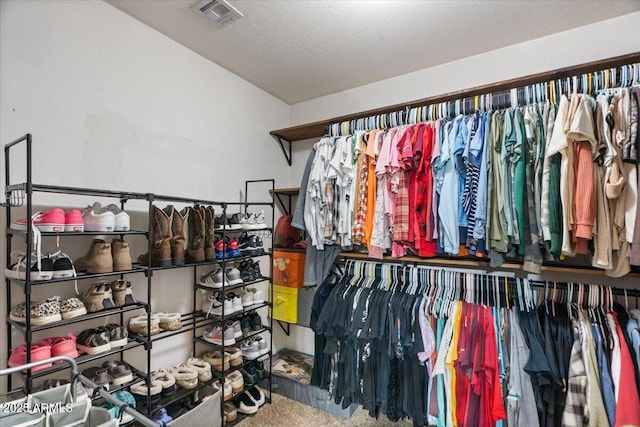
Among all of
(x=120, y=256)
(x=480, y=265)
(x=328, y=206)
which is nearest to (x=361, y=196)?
(x=328, y=206)

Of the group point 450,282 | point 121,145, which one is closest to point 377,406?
point 450,282

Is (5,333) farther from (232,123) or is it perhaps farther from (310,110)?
(310,110)

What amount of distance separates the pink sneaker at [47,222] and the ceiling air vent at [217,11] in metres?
1.21

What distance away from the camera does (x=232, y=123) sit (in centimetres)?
233

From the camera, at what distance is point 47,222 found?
1.17 metres

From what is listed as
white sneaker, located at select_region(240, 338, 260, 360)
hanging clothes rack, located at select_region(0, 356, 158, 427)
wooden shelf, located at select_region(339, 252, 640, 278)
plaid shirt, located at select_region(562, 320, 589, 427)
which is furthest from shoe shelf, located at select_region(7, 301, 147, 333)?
plaid shirt, located at select_region(562, 320, 589, 427)

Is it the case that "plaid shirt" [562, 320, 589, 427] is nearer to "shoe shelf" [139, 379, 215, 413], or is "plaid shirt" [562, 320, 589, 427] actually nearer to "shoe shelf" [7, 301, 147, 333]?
"shoe shelf" [139, 379, 215, 413]

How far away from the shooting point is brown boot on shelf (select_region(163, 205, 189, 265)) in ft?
5.38

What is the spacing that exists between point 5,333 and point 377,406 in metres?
1.93

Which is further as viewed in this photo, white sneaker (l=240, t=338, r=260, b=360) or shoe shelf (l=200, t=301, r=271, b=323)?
white sneaker (l=240, t=338, r=260, b=360)

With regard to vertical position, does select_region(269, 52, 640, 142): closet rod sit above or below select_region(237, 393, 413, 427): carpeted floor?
above

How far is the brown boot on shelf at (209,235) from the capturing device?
1.78 m

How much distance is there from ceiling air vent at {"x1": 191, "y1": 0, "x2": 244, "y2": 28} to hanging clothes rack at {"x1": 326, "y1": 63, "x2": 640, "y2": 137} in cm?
97

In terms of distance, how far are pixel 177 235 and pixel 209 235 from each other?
0.19 metres
